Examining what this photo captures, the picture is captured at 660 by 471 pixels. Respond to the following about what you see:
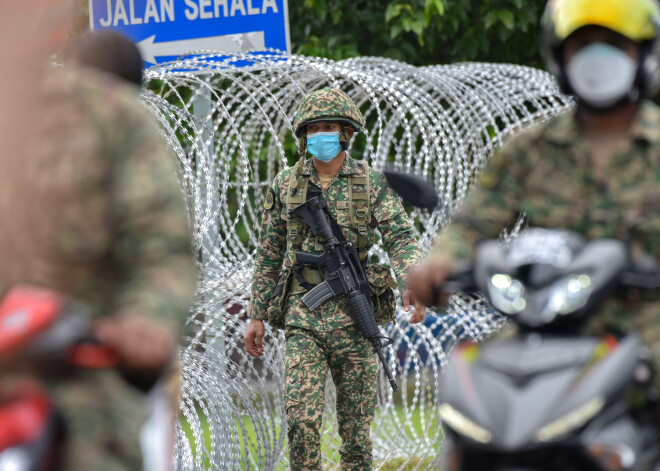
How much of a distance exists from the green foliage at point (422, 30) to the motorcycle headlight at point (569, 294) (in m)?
6.80

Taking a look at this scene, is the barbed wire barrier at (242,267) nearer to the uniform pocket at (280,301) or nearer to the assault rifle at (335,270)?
the uniform pocket at (280,301)

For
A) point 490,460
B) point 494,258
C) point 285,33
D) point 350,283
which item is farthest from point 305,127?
point 490,460

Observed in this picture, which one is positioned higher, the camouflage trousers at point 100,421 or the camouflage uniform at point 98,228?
the camouflage uniform at point 98,228

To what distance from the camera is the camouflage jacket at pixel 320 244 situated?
16.9 ft

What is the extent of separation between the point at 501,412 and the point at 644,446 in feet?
1.33

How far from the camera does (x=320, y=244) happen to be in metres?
5.20

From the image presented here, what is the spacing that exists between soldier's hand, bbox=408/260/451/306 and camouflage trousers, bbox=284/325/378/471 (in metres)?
2.20

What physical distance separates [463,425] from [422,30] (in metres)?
7.11

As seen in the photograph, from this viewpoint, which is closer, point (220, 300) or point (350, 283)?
point (350, 283)

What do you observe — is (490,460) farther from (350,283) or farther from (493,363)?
(350,283)

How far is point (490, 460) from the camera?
7.84 ft

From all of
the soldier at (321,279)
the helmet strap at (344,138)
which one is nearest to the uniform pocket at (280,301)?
the soldier at (321,279)

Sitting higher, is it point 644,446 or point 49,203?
point 49,203

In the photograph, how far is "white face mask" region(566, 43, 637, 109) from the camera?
9.12ft
